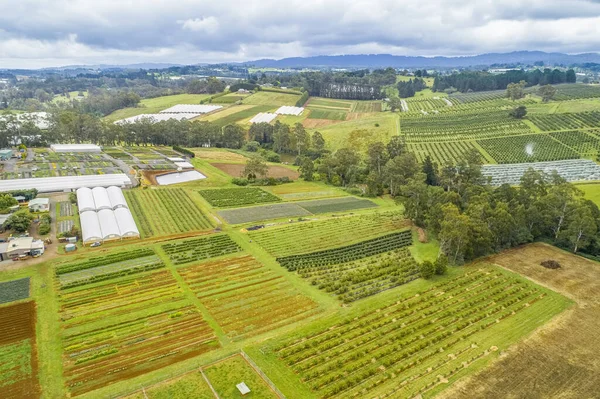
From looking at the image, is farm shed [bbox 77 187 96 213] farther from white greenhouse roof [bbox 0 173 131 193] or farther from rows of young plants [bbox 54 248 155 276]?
rows of young plants [bbox 54 248 155 276]

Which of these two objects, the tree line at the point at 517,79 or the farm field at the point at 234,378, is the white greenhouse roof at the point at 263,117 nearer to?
the tree line at the point at 517,79

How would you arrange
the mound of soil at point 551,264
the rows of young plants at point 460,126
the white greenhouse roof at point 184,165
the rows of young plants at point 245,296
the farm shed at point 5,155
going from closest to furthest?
the rows of young plants at point 245,296 < the mound of soil at point 551,264 < the farm shed at point 5,155 < the white greenhouse roof at point 184,165 < the rows of young plants at point 460,126

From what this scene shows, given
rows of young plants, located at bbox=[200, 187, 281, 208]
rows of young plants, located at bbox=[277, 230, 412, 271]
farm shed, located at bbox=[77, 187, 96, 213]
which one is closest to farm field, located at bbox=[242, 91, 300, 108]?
rows of young plants, located at bbox=[200, 187, 281, 208]

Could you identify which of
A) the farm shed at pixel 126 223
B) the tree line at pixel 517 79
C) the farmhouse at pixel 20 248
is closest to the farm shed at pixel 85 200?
the farm shed at pixel 126 223

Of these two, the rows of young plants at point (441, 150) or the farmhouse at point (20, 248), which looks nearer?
the farmhouse at point (20, 248)

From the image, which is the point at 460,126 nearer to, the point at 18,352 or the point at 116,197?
the point at 116,197

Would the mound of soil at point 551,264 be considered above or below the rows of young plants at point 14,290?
below
